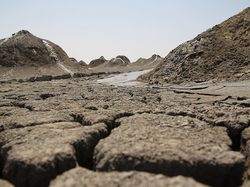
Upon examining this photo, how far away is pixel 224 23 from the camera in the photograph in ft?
31.7

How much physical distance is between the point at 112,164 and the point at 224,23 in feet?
34.4

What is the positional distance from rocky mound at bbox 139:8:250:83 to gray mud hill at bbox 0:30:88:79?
52.9ft

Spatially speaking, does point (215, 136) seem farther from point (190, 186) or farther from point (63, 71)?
point (63, 71)

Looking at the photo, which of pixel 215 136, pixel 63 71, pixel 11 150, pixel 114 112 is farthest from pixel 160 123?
pixel 63 71

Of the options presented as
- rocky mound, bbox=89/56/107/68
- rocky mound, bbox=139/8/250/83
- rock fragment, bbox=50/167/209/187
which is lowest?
rock fragment, bbox=50/167/209/187

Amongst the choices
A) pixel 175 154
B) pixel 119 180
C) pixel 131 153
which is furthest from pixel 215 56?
pixel 119 180

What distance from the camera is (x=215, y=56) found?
26.7 feet

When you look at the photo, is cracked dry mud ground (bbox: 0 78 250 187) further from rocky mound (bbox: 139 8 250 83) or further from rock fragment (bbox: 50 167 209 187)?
rocky mound (bbox: 139 8 250 83)

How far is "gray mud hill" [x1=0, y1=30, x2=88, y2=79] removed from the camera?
21141 mm

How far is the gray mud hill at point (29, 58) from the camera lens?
69.4ft

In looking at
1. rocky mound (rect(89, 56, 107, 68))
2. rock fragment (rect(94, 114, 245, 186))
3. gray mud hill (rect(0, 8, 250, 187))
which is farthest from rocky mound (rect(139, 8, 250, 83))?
rocky mound (rect(89, 56, 107, 68))

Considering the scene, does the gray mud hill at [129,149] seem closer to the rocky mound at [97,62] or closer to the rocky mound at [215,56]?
the rocky mound at [215,56]

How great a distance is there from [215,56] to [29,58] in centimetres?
2135

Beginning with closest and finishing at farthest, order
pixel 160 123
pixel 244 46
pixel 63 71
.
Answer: pixel 160 123 < pixel 244 46 < pixel 63 71
